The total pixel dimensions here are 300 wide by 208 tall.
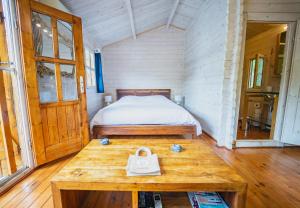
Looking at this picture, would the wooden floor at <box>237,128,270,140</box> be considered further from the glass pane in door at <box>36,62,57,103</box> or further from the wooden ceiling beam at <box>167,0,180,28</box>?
the glass pane in door at <box>36,62,57,103</box>

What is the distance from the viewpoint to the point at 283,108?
2.45m

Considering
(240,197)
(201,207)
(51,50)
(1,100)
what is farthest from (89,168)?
(51,50)

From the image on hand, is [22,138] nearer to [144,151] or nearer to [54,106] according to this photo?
[54,106]

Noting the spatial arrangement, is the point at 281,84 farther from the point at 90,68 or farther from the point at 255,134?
the point at 90,68

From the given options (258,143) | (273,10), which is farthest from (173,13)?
(258,143)

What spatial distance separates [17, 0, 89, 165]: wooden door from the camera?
1749mm

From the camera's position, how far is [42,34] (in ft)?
6.33

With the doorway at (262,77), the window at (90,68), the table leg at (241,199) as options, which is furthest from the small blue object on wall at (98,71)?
the table leg at (241,199)

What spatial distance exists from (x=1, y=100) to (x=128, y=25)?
3.13m

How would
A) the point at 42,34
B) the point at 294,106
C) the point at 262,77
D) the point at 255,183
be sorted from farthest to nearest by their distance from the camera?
the point at 262,77, the point at 294,106, the point at 42,34, the point at 255,183

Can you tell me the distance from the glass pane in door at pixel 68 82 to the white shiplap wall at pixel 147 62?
2641 mm

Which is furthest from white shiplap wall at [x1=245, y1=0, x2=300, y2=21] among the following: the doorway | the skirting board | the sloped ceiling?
the skirting board

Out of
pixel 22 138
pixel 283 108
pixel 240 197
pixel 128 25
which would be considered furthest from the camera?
pixel 128 25

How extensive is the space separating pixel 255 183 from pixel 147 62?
4.04m
